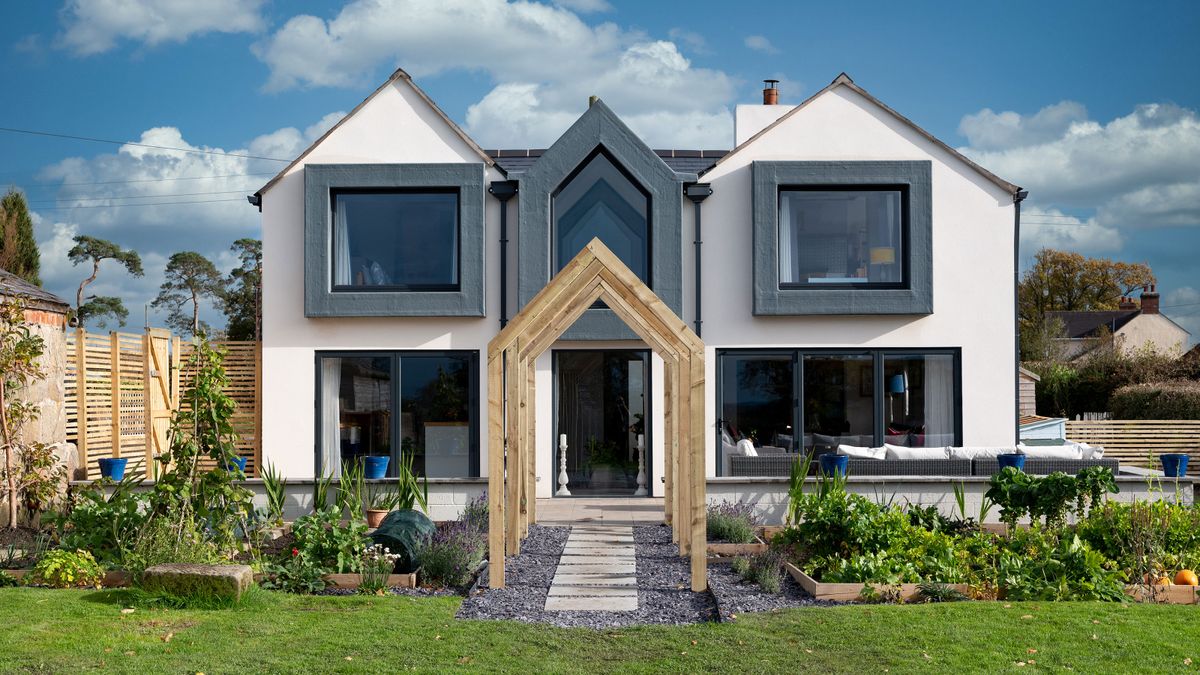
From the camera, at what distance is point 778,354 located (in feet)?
50.1

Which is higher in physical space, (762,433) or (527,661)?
(762,433)

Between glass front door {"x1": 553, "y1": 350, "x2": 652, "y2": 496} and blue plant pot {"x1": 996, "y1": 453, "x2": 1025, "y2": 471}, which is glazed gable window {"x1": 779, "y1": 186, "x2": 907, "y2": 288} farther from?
blue plant pot {"x1": 996, "y1": 453, "x2": 1025, "y2": 471}

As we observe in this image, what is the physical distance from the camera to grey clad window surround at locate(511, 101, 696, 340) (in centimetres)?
1495

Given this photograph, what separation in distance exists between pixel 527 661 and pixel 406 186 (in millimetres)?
9823

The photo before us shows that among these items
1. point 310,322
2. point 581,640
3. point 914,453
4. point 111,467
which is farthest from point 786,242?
point 111,467

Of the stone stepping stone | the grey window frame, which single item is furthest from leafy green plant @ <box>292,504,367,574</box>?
the grey window frame

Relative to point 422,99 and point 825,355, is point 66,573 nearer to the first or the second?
point 422,99

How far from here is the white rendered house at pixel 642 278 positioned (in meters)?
15.0

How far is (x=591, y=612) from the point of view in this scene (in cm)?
812

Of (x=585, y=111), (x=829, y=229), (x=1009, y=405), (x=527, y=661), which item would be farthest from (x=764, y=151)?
(x=527, y=661)

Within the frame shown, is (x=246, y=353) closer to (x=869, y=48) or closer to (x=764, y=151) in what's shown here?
(x=764, y=151)

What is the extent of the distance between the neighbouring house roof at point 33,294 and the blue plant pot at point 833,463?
9516 millimetres

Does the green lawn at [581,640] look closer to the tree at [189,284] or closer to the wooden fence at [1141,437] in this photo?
the wooden fence at [1141,437]

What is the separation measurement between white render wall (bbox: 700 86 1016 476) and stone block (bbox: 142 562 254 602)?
8.73m
